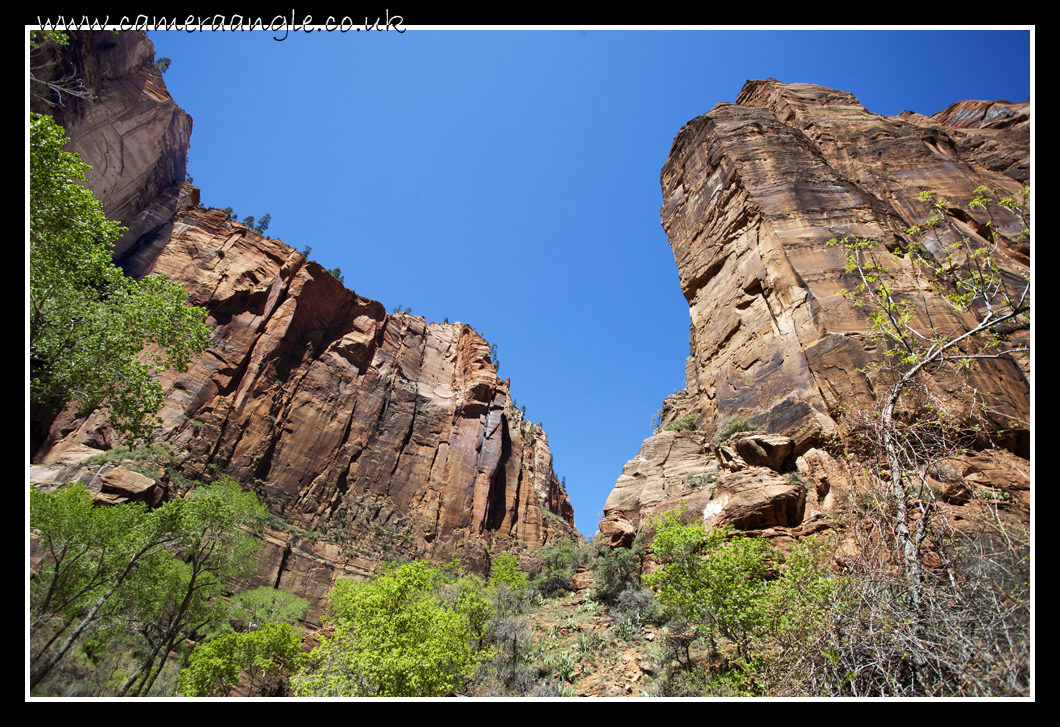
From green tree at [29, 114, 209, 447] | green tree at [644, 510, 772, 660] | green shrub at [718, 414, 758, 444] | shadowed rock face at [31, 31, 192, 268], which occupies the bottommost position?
green tree at [644, 510, 772, 660]

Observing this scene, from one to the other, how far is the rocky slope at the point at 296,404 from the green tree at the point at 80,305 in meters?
31.8

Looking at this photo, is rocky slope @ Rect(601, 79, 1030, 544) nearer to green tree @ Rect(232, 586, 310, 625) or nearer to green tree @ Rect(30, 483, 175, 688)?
green tree @ Rect(30, 483, 175, 688)

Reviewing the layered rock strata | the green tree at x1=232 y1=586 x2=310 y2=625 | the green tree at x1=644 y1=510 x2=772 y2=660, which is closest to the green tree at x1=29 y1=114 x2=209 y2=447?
the green tree at x1=644 y1=510 x2=772 y2=660

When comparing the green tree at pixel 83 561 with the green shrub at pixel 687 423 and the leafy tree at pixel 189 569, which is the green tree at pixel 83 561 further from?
the green shrub at pixel 687 423

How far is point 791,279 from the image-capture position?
1816cm

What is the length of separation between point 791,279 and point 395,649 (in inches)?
732

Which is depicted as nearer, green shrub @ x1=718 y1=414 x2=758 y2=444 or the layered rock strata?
green shrub @ x1=718 y1=414 x2=758 y2=444

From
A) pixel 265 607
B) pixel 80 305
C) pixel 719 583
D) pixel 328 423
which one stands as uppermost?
pixel 328 423

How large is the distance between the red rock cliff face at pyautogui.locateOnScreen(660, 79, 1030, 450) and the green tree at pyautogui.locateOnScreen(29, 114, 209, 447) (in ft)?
56.2

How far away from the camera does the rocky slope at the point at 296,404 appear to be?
4009cm

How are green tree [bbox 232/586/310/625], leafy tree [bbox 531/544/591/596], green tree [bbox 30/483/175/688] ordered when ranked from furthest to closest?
green tree [bbox 232/586/310/625] → leafy tree [bbox 531/544/591/596] → green tree [bbox 30/483/175/688]

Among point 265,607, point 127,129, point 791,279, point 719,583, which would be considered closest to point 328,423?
point 265,607

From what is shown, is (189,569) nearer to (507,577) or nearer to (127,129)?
(507,577)

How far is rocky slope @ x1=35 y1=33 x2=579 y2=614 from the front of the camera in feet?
132
